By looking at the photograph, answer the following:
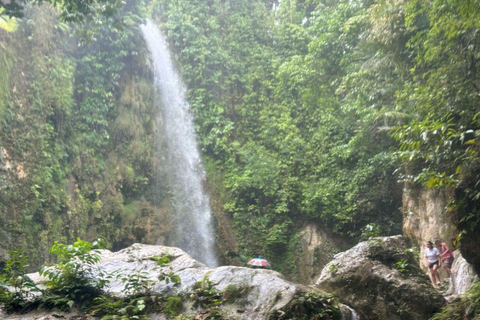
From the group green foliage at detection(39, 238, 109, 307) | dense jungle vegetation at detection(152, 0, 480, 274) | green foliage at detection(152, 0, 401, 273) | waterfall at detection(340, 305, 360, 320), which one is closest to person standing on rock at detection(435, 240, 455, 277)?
dense jungle vegetation at detection(152, 0, 480, 274)

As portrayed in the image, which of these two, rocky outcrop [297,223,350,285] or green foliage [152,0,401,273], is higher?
green foliage [152,0,401,273]

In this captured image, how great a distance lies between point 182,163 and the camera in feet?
51.9

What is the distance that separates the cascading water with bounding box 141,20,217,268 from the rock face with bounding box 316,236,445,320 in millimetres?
7375

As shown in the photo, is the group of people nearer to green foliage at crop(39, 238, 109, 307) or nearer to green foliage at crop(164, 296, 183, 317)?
green foliage at crop(164, 296, 183, 317)

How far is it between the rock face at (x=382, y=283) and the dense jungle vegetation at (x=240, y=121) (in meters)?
0.84

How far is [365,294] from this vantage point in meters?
6.28

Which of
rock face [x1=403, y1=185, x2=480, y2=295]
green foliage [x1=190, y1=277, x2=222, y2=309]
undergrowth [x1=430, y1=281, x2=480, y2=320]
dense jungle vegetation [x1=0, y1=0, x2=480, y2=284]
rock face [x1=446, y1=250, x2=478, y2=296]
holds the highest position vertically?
dense jungle vegetation [x1=0, y1=0, x2=480, y2=284]

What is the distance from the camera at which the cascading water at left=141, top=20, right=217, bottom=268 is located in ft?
45.3

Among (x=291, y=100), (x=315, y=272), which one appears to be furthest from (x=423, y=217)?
(x=291, y=100)

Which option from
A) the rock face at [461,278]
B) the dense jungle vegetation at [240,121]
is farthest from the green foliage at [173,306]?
the rock face at [461,278]

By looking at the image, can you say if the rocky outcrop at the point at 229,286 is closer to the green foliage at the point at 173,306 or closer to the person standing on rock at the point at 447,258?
the green foliage at the point at 173,306

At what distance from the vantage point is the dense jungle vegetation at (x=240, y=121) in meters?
9.53

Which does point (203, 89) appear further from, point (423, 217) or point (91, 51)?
point (423, 217)

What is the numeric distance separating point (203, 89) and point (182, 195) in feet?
18.2
